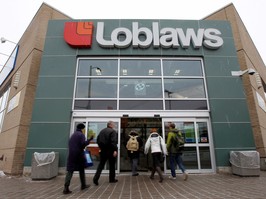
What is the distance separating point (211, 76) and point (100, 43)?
5369 millimetres

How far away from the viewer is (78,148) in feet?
15.4

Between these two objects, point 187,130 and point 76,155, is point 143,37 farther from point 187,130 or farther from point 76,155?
point 76,155

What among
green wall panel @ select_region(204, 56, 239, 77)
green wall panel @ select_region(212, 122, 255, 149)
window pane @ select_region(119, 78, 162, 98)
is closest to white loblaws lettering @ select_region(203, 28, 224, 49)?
green wall panel @ select_region(204, 56, 239, 77)

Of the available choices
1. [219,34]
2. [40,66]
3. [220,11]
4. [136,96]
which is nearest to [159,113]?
[136,96]

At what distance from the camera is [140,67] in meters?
9.07

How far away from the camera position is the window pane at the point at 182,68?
8938 mm

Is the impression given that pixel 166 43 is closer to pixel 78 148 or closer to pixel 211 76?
pixel 211 76

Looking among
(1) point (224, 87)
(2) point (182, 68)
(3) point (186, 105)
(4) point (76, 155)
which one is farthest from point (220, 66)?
(4) point (76, 155)

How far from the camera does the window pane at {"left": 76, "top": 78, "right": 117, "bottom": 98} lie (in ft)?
27.8

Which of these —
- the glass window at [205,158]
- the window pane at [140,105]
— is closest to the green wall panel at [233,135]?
the glass window at [205,158]

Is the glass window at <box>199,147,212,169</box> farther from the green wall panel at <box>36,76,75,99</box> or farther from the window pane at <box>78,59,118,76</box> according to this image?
the green wall panel at <box>36,76,75,99</box>

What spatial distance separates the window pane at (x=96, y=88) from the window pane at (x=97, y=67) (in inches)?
12.5

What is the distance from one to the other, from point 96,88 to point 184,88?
4.02m

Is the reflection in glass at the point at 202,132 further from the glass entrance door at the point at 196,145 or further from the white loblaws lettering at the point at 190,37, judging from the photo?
the white loblaws lettering at the point at 190,37
